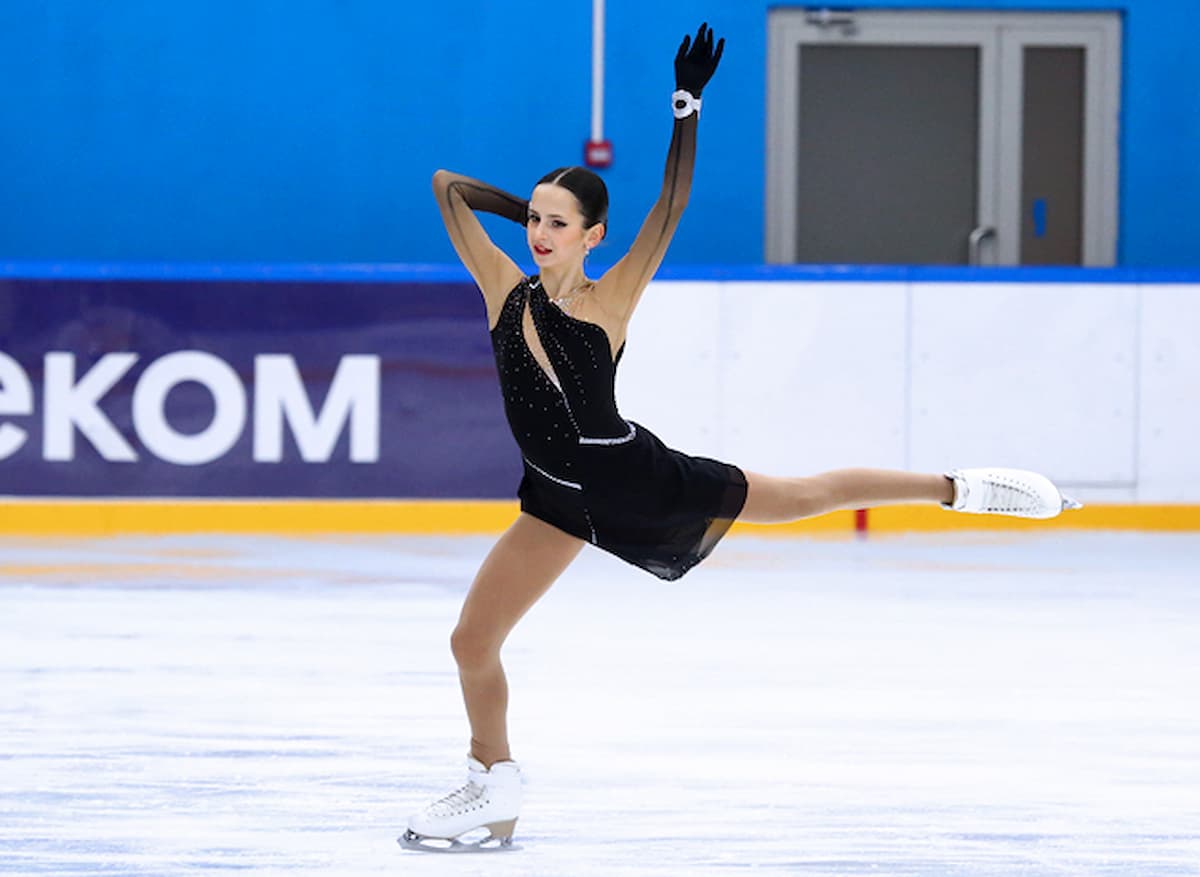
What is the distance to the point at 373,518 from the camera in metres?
7.85

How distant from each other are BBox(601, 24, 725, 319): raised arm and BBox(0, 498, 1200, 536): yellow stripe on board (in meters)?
4.54

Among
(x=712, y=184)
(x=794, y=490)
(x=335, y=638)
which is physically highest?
(x=712, y=184)

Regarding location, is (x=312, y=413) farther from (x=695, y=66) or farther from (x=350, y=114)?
(x=695, y=66)

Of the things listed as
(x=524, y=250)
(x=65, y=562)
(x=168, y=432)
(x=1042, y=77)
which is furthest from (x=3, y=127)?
(x=1042, y=77)

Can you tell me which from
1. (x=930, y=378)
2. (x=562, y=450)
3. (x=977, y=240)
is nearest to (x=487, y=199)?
(x=562, y=450)

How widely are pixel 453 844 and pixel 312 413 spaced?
4.78 metres

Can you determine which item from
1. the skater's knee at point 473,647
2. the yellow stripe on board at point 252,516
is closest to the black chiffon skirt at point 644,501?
the skater's knee at point 473,647

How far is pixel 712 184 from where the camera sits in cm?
1080

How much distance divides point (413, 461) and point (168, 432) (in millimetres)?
991

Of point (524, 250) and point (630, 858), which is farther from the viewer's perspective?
point (524, 250)

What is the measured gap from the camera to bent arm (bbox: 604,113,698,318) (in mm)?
3145

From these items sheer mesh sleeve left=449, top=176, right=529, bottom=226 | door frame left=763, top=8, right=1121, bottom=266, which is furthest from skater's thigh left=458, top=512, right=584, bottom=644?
door frame left=763, top=8, right=1121, bottom=266

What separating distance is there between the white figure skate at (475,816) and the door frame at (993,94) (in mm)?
7881

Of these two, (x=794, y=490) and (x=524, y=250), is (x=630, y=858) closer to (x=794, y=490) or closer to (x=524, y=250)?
(x=794, y=490)
